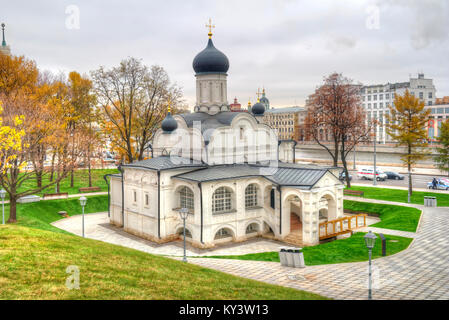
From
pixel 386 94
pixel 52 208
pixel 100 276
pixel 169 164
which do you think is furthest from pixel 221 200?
pixel 386 94

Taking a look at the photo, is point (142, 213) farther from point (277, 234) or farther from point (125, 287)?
point (125, 287)

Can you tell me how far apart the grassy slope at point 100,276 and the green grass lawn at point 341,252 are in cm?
609

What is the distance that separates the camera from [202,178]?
80.6 ft

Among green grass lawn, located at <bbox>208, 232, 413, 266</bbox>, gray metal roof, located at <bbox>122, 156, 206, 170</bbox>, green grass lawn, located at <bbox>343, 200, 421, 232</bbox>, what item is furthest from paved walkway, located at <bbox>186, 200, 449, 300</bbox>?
gray metal roof, located at <bbox>122, 156, 206, 170</bbox>

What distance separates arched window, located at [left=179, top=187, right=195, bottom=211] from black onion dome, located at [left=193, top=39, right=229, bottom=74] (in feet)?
34.4

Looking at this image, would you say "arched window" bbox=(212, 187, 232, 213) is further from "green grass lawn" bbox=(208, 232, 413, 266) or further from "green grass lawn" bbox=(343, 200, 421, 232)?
"green grass lawn" bbox=(343, 200, 421, 232)

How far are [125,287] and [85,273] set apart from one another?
61.9 inches

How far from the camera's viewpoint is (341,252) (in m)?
→ 19.9

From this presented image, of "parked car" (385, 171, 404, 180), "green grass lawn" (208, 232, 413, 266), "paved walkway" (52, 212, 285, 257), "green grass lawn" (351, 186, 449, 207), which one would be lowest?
"paved walkway" (52, 212, 285, 257)

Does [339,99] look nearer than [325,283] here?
No

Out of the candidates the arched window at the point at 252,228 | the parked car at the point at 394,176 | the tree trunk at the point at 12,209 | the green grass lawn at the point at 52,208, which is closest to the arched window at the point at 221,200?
the arched window at the point at 252,228

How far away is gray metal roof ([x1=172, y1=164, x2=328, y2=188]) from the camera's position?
79.7 feet

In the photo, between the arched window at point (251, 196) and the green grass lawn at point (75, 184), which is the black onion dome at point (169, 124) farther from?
the green grass lawn at point (75, 184)

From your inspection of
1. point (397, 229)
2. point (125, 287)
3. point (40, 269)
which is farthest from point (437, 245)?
point (40, 269)
